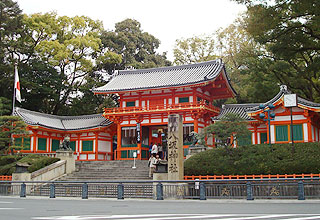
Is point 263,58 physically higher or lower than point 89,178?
higher

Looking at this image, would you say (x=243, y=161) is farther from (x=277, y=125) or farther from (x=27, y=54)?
(x=27, y=54)

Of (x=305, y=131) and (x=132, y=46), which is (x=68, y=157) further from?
(x=132, y=46)

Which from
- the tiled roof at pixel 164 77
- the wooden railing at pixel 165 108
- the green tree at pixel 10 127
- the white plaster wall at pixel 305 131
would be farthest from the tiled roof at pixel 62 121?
the white plaster wall at pixel 305 131

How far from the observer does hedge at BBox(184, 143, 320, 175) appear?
19000 millimetres

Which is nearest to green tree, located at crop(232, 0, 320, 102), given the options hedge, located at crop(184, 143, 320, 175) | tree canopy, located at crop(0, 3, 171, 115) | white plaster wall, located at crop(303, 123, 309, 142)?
white plaster wall, located at crop(303, 123, 309, 142)

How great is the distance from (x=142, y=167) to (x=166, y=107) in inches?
276

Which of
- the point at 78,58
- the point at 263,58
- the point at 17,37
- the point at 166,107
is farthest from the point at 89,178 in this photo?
the point at 17,37

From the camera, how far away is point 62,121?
3875 cm

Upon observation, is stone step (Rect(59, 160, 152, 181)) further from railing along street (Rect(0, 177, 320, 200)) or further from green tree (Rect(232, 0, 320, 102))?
green tree (Rect(232, 0, 320, 102))

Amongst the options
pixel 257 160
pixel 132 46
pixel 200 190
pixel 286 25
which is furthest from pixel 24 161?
pixel 132 46

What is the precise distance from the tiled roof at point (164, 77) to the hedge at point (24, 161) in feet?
32.6

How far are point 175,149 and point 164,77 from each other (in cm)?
1731

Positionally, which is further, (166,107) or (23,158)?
(166,107)

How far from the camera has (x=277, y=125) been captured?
26.6 meters
